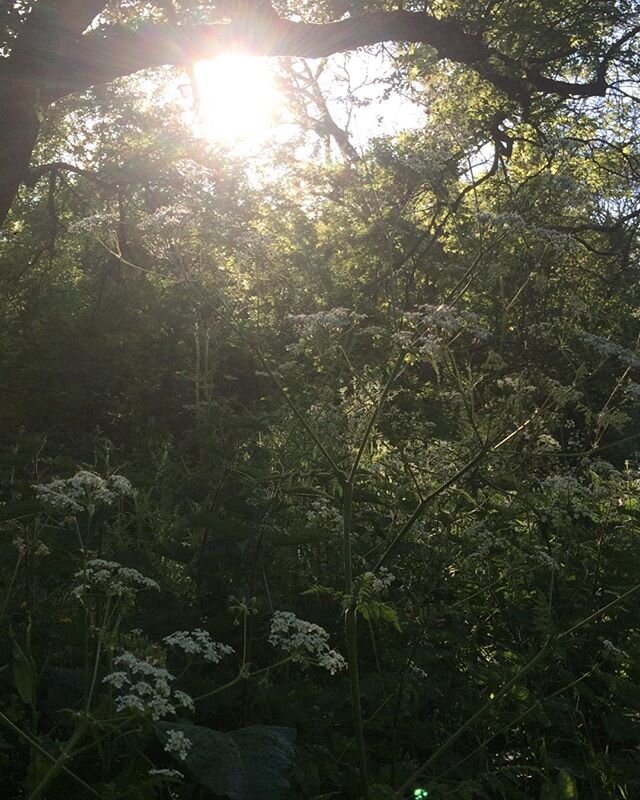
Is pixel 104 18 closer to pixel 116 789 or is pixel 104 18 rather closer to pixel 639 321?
pixel 639 321

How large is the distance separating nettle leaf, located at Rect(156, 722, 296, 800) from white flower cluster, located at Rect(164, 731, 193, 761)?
4cm

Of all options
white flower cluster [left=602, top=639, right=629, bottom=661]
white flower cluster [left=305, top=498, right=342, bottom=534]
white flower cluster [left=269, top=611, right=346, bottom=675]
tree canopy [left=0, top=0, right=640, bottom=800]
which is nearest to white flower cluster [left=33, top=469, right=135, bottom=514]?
tree canopy [left=0, top=0, right=640, bottom=800]

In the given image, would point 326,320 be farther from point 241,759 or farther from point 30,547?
point 241,759

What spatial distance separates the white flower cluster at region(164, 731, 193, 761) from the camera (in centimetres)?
211

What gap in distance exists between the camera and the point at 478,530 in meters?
3.92

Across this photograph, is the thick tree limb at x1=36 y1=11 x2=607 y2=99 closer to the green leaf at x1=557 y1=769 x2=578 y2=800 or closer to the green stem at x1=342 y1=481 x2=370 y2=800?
the green stem at x1=342 y1=481 x2=370 y2=800

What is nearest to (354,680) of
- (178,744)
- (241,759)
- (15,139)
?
(241,759)

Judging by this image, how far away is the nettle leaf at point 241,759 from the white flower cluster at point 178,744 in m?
0.04

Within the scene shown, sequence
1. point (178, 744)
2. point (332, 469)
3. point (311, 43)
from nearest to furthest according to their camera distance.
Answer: point (178, 744) < point (332, 469) < point (311, 43)

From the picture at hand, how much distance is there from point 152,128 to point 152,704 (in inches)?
480

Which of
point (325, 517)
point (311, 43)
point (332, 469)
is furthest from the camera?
point (311, 43)

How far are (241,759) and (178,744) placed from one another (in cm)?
23

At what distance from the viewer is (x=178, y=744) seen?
214 cm

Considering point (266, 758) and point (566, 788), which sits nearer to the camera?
point (266, 758)
